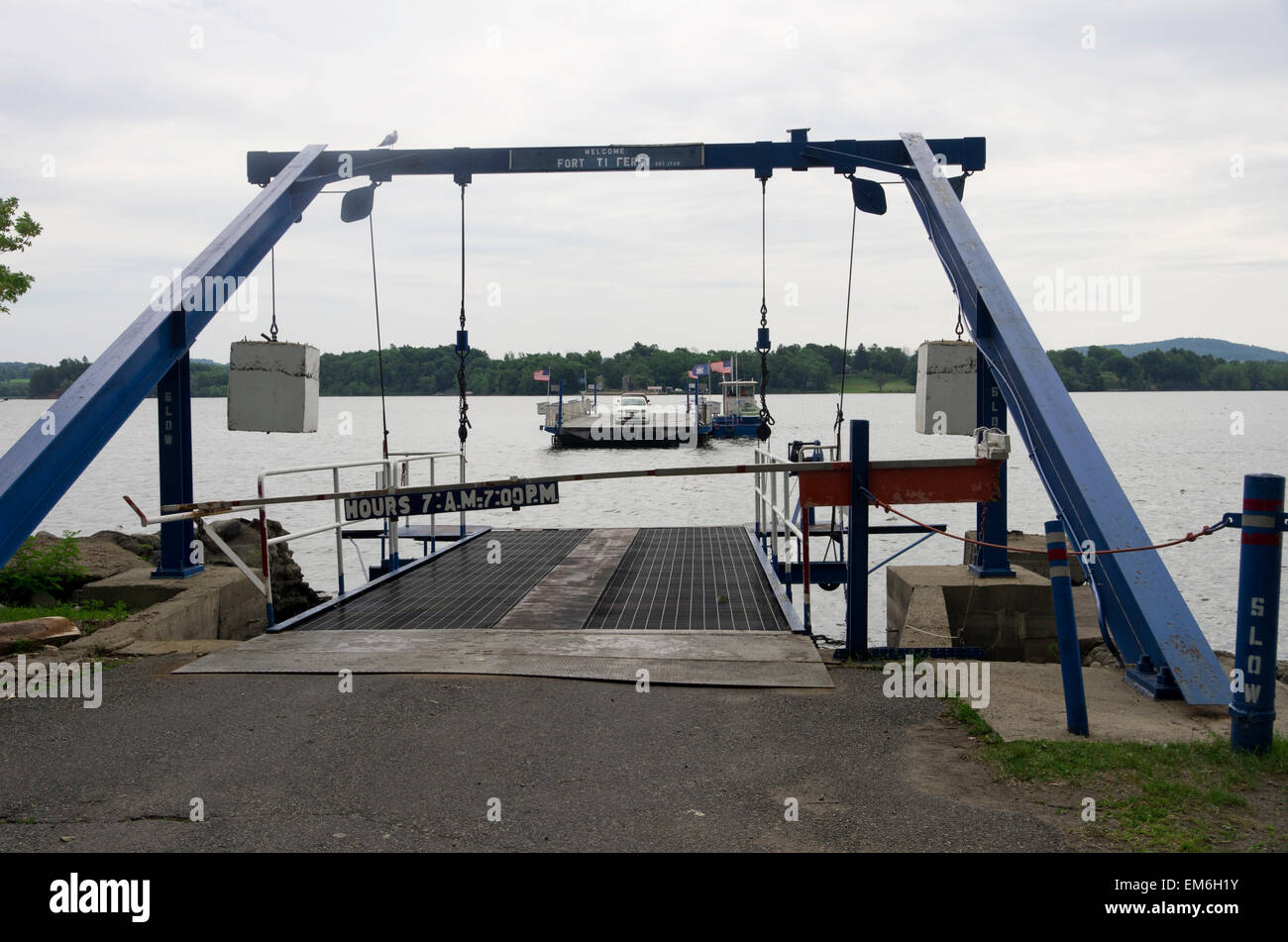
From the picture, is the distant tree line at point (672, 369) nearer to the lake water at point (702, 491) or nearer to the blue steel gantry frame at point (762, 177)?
the lake water at point (702, 491)

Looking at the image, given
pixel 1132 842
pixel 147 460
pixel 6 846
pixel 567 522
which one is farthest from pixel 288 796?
pixel 147 460

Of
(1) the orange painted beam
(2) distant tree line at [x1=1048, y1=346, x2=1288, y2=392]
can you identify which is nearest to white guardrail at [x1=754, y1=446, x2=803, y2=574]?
(1) the orange painted beam

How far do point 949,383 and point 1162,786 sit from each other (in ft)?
21.6

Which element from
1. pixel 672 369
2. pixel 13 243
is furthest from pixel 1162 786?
pixel 672 369

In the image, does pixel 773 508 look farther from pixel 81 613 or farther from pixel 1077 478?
pixel 81 613

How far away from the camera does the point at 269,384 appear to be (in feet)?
34.5

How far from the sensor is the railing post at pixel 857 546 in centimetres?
698

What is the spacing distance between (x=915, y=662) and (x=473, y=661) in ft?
10.1

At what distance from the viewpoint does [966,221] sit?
10016mm

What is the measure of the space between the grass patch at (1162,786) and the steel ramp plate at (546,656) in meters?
1.71

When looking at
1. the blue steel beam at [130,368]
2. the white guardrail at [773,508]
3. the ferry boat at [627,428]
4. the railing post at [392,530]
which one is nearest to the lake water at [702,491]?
the ferry boat at [627,428]

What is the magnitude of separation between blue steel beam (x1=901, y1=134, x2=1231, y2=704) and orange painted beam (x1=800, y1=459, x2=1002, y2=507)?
0.54 metres

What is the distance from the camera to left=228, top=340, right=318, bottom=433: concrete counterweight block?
10.5m

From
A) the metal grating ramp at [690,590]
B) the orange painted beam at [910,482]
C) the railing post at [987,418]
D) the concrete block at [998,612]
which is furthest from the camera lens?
the railing post at [987,418]
